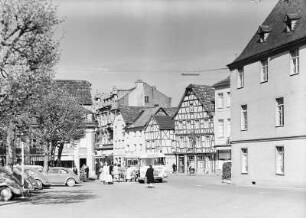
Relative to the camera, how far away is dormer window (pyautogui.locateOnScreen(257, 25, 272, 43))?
4000 cm

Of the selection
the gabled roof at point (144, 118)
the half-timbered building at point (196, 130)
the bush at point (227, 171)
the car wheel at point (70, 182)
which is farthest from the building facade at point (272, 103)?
the gabled roof at point (144, 118)

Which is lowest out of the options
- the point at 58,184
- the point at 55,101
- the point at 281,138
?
the point at 58,184

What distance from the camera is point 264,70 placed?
128 feet

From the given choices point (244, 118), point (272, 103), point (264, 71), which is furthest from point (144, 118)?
point (272, 103)

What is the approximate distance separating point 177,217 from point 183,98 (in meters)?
66.6

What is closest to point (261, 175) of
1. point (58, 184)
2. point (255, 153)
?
point (255, 153)

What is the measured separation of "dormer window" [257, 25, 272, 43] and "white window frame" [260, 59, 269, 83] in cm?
194

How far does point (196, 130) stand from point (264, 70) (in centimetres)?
4261

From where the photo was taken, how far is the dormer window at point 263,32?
131 ft

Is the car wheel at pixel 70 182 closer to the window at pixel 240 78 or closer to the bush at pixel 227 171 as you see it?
the bush at pixel 227 171

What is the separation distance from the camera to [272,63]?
123ft

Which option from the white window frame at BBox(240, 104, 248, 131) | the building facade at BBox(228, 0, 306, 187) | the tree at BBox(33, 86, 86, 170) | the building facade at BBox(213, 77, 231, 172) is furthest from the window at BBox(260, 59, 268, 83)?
the building facade at BBox(213, 77, 231, 172)

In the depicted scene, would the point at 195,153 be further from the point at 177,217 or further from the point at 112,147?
the point at 177,217

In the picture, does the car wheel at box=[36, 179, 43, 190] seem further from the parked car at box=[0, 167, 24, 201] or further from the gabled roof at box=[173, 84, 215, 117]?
the gabled roof at box=[173, 84, 215, 117]
